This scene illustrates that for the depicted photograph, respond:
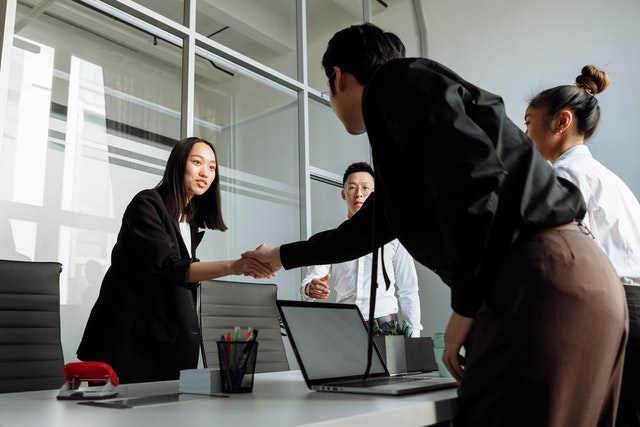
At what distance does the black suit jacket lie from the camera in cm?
81

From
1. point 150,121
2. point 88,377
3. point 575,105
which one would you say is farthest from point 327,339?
point 150,121

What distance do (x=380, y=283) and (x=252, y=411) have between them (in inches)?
108

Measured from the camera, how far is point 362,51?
3.81 ft

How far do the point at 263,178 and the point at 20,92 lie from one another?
1656 millimetres

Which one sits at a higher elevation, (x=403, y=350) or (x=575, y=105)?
(x=575, y=105)

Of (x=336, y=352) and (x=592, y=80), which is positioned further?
(x=592, y=80)

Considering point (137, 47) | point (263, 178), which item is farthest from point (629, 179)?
point (137, 47)

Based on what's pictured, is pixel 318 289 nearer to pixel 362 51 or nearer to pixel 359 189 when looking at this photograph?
pixel 359 189

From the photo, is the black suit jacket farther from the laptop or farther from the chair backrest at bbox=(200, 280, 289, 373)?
the chair backrest at bbox=(200, 280, 289, 373)

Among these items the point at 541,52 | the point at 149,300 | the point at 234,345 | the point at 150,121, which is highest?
the point at 541,52

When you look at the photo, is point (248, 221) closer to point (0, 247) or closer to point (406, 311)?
point (406, 311)

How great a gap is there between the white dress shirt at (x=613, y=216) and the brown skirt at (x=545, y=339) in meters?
0.83

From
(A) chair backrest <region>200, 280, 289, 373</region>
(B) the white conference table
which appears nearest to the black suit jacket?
(B) the white conference table

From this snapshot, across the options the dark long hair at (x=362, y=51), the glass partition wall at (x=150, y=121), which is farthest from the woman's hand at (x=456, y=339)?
the glass partition wall at (x=150, y=121)
